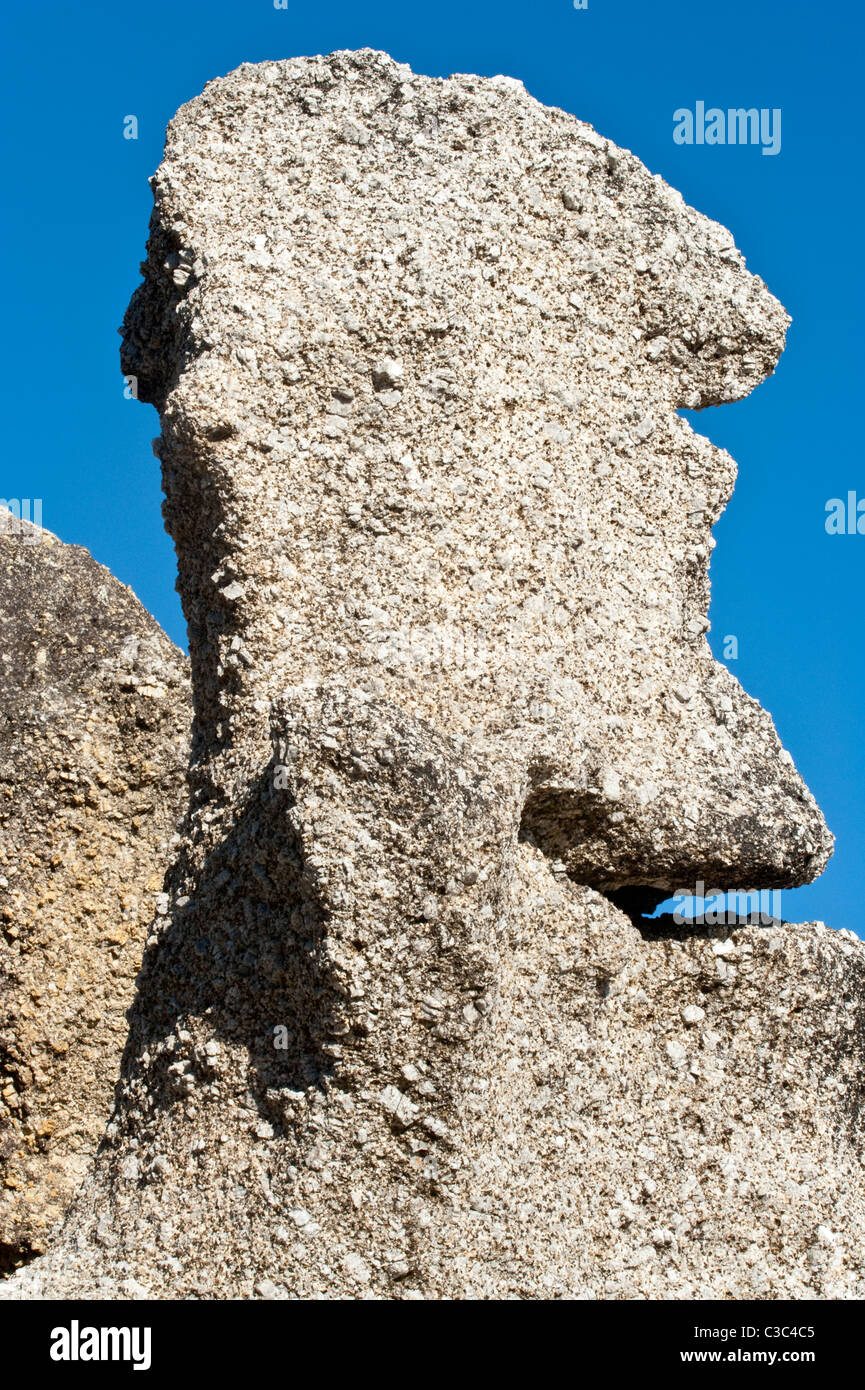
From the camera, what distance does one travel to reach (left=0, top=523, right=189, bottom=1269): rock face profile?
3043mm

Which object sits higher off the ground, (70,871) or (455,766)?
(455,766)

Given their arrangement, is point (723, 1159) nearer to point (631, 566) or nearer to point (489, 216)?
point (631, 566)

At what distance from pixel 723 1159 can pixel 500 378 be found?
1.72 m

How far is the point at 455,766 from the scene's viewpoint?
2.70m

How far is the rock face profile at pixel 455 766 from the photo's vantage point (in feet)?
8.67

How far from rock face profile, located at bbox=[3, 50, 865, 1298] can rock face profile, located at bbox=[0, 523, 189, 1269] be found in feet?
0.31

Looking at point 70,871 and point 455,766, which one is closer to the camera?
point 455,766

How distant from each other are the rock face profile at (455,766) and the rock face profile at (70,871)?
10cm

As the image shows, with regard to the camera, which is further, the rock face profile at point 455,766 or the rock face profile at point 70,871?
the rock face profile at point 70,871

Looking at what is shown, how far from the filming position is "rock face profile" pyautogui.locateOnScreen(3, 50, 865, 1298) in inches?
104

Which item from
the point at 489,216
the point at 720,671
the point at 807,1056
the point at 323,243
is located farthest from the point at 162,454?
the point at 807,1056

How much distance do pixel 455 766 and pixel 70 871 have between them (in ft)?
3.15

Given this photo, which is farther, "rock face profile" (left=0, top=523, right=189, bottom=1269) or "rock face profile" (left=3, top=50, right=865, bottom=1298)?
"rock face profile" (left=0, top=523, right=189, bottom=1269)
